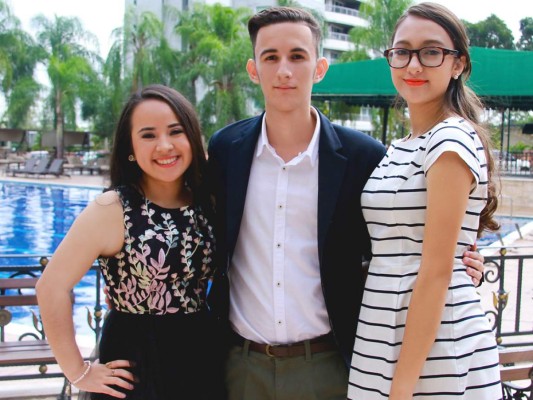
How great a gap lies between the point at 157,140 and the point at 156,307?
62cm

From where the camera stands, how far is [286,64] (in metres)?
2.23

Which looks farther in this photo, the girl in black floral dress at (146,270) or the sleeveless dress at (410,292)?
the girl in black floral dress at (146,270)

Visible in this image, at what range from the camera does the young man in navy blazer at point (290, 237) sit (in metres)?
2.17

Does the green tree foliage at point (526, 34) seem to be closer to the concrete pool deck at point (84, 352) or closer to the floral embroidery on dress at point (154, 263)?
the concrete pool deck at point (84, 352)

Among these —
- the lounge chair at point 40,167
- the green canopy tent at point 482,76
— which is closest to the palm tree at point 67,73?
the lounge chair at point 40,167

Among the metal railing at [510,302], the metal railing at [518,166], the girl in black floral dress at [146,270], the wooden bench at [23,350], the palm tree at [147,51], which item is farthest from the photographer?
the palm tree at [147,51]

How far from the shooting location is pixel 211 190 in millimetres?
2385

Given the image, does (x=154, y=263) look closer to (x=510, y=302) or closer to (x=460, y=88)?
(x=460, y=88)

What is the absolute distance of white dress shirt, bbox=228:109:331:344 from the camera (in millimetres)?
2172

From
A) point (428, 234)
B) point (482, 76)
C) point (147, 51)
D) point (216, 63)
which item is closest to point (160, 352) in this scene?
point (428, 234)

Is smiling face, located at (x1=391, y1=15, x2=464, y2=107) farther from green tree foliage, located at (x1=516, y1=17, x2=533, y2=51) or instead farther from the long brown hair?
green tree foliage, located at (x1=516, y1=17, x2=533, y2=51)

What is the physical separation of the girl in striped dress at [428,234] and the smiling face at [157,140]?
2.41ft

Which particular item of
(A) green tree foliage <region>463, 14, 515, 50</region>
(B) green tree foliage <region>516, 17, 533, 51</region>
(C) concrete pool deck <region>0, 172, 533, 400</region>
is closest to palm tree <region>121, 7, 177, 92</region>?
(C) concrete pool deck <region>0, 172, 533, 400</region>

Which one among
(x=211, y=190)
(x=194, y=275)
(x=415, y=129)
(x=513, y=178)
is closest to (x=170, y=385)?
(x=194, y=275)
